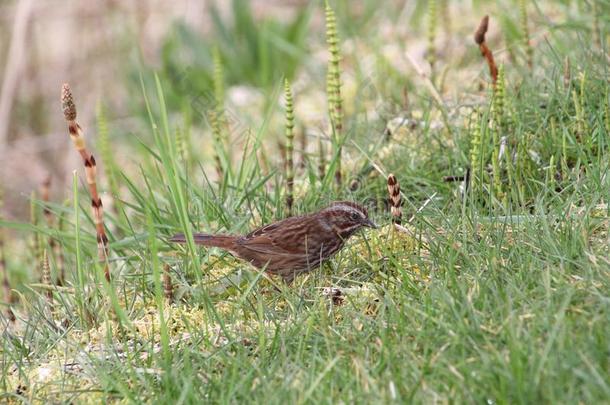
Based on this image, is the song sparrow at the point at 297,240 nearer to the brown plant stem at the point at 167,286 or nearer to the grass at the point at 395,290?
the grass at the point at 395,290

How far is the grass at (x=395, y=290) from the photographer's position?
3279mm

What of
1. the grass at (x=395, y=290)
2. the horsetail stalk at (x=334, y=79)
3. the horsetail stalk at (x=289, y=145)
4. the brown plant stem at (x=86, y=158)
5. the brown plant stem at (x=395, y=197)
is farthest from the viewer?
the horsetail stalk at (x=334, y=79)

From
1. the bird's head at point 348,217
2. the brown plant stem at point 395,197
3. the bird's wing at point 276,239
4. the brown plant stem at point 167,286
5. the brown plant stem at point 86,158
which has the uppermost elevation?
the brown plant stem at point 86,158

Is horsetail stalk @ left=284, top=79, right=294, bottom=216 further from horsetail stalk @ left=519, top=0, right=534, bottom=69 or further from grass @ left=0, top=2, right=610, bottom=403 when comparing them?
horsetail stalk @ left=519, top=0, right=534, bottom=69

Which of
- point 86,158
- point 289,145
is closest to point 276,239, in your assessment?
point 289,145

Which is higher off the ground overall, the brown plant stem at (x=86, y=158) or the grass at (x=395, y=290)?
the brown plant stem at (x=86, y=158)

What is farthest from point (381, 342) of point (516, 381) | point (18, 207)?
point (18, 207)

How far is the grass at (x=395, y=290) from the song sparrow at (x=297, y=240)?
0.10m

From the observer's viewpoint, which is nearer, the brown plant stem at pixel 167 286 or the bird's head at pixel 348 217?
the brown plant stem at pixel 167 286

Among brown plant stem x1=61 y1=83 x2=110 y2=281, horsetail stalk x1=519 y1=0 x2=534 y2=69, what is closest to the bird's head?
brown plant stem x1=61 y1=83 x2=110 y2=281

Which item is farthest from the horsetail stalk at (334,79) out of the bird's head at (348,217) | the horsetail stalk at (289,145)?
the bird's head at (348,217)

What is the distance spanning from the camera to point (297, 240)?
4840 millimetres

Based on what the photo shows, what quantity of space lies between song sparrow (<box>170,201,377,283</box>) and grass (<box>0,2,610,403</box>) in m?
0.10

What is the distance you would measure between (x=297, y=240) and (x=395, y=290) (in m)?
0.93
